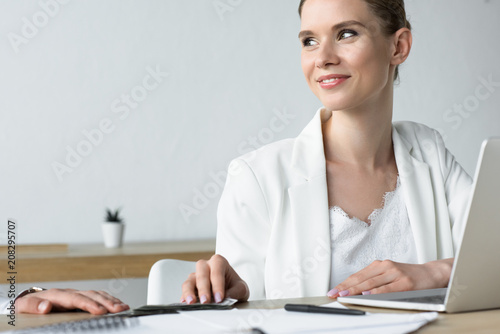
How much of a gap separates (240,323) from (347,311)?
0.16 metres

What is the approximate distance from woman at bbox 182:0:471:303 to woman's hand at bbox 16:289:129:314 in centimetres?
61

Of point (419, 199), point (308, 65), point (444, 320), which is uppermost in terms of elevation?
→ point (308, 65)

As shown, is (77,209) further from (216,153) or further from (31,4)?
(31,4)

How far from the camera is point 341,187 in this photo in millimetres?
1642

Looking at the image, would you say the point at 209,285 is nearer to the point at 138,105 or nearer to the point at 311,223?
the point at 311,223

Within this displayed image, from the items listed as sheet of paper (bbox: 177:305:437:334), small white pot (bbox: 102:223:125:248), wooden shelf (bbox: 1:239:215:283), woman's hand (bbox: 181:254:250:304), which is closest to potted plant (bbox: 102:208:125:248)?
small white pot (bbox: 102:223:125:248)

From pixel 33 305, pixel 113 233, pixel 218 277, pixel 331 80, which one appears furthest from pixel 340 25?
pixel 113 233

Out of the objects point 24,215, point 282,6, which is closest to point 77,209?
point 24,215

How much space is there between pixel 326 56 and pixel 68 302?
93 centimetres

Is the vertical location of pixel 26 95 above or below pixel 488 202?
above

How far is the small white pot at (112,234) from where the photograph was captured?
107 inches

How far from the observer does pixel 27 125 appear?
9.17 ft

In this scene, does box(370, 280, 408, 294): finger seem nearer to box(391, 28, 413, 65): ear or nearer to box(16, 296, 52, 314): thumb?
box(16, 296, 52, 314): thumb

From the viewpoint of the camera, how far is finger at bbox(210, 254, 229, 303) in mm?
990
